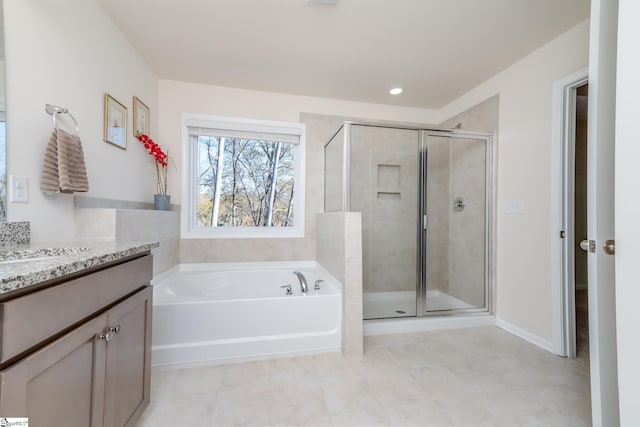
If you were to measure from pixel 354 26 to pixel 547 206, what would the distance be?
1985mm

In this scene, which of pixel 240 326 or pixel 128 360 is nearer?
pixel 128 360

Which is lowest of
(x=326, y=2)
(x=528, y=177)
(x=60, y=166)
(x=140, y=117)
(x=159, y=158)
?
(x=60, y=166)

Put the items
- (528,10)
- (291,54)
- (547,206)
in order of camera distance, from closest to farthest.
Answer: (528,10) → (547,206) → (291,54)

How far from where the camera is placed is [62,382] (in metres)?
0.73

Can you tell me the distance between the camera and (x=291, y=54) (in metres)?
2.17

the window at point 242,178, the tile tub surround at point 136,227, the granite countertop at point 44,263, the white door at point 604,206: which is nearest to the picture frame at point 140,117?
the window at point 242,178

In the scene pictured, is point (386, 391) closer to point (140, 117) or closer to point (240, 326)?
point (240, 326)

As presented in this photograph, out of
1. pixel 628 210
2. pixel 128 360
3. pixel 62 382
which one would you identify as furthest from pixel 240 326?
pixel 628 210

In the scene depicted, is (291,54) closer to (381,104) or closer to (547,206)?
(381,104)

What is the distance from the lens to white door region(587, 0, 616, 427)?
0.94 meters

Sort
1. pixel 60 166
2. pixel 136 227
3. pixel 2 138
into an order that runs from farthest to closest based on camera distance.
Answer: pixel 136 227, pixel 60 166, pixel 2 138

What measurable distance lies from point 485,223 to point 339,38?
7.04ft

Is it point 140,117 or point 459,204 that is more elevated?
point 140,117

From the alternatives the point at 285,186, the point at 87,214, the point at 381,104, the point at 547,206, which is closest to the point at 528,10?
the point at 547,206
